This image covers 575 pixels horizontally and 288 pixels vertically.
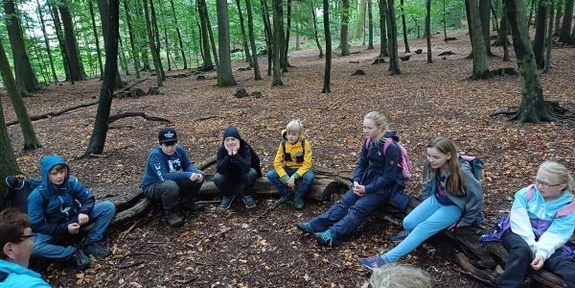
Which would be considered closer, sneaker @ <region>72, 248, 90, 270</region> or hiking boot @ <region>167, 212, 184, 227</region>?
sneaker @ <region>72, 248, 90, 270</region>

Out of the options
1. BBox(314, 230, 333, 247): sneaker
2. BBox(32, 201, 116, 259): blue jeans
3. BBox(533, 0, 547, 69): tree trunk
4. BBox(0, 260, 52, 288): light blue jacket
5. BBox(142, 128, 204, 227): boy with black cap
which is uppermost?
BBox(533, 0, 547, 69): tree trunk

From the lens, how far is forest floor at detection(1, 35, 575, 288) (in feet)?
12.6

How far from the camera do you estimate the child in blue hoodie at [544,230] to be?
3023 millimetres

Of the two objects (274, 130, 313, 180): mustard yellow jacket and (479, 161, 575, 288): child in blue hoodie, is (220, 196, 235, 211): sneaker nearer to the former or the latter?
(274, 130, 313, 180): mustard yellow jacket

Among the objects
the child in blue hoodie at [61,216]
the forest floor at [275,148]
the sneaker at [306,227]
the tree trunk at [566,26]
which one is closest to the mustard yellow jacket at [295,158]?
the forest floor at [275,148]

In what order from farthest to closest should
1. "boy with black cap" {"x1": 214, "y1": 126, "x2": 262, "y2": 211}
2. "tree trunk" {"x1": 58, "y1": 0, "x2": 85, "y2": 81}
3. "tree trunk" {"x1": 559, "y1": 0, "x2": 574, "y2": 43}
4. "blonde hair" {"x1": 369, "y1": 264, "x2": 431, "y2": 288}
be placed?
"tree trunk" {"x1": 58, "y1": 0, "x2": 85, "y2": 81}, "tree trunk" {"x1": 559, "y1": 0, "x2": 574, "y2": 43}, "boy with black cap" {"x1": 214, "y1": 126, "x2": 262, "y2": 211}, "blonde hair" {"x1": 369, "y1": 264, "x2": 431, "y2": 288}

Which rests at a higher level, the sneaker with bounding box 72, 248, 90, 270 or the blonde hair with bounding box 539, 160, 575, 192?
the blonde hair with bounding box 539, 160, 575, 192

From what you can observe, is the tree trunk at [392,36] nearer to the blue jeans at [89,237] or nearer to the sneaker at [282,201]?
the sneaker at [282,201]

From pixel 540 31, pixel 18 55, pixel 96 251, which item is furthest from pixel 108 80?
pixel 18 55

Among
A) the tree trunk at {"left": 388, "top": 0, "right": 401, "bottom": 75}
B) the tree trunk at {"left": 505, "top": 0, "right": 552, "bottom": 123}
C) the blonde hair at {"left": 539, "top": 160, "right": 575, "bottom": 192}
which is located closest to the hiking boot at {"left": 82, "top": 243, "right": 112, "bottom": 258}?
the blonde hair at {"left": 539, "top": 160, "right": 575, "bottom": 192}

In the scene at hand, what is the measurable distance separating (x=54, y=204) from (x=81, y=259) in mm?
641

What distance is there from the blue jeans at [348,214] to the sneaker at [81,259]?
241 centimetres

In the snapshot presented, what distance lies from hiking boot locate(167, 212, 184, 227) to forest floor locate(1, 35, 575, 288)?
71 mm

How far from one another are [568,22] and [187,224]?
71.0 feet
